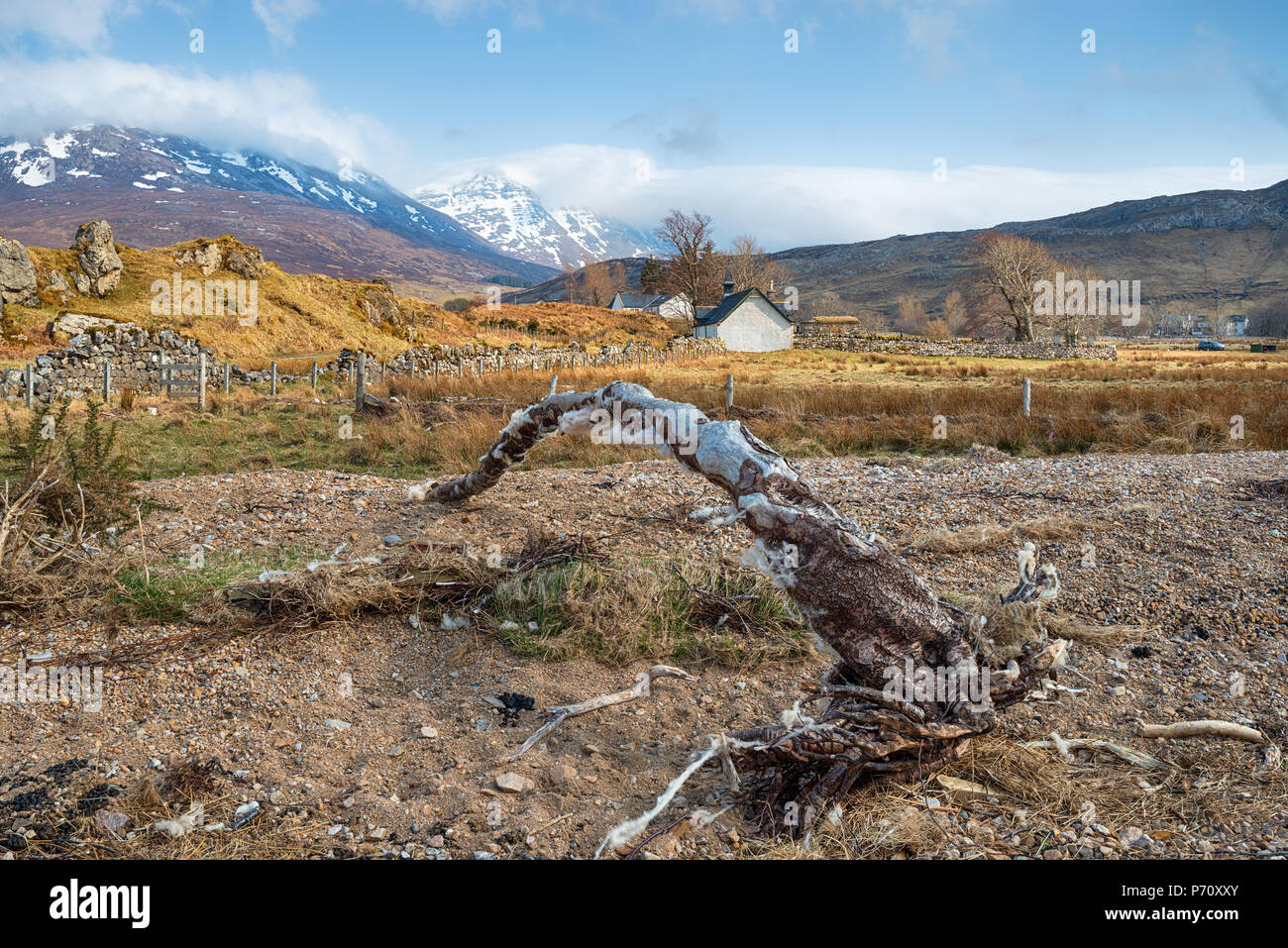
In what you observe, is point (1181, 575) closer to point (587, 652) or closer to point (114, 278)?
point (587, 652)

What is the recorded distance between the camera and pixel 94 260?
31531 mm

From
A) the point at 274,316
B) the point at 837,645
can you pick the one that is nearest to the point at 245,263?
the point at 274,316

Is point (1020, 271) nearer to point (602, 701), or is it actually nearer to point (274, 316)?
point (274, 316)

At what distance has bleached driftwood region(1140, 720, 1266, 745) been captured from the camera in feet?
12.4

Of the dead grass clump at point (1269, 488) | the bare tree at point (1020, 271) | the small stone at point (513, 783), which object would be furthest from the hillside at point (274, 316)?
the bare tree at point (1020, 271)

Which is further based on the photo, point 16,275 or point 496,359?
point 496,359

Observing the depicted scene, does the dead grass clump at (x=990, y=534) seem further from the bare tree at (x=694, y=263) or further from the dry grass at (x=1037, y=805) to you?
the bare tree at (x=694, y=263)

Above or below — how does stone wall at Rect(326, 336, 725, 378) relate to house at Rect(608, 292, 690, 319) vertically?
below

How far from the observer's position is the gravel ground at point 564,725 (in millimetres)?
3096

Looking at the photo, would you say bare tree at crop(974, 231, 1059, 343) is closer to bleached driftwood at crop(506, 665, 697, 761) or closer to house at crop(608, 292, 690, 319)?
house at crop(608, 292, 690, 319)

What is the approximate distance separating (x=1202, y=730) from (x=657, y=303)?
317 ft

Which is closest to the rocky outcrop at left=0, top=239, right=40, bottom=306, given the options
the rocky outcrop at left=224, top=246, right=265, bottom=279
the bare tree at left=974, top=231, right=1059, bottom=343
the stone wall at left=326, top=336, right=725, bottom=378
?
the rocky outcrop at left=224, top=246, right=265, bottom=279

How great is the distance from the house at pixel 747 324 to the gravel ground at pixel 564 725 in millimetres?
50275

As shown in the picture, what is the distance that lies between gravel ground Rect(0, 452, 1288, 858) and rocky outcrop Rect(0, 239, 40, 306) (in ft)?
93.7
